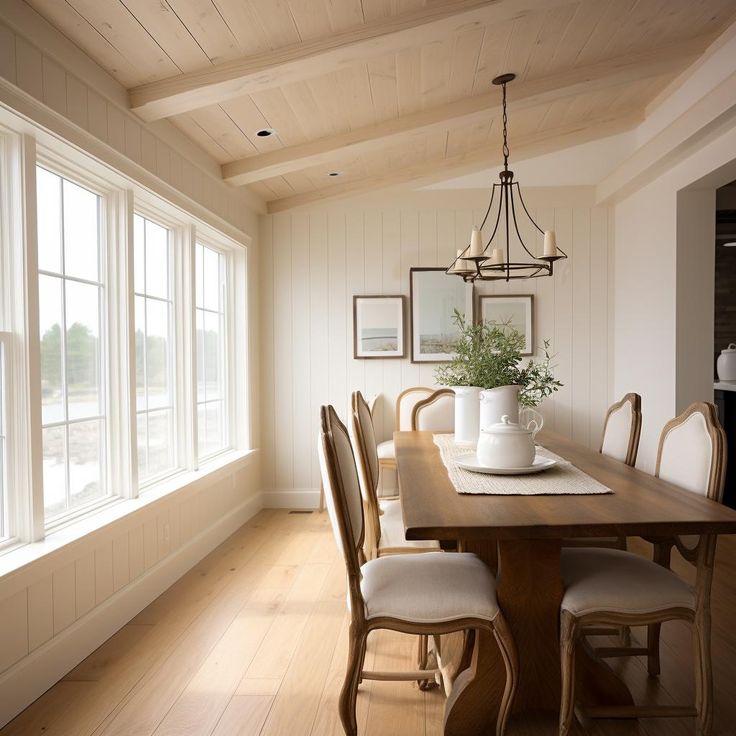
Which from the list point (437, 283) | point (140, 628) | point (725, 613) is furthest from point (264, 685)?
point (437, 283)

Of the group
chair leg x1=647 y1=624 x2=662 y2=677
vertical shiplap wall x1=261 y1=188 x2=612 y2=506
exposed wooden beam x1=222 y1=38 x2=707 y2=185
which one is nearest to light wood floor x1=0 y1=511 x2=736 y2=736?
chair leg x1=647 y1=624 x2=662 y2=677

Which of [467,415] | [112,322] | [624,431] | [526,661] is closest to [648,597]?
[526,661]

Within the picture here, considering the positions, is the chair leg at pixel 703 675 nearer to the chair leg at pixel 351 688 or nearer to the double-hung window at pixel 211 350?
the chair leg at pixel 351 688

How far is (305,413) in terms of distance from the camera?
5.29 m

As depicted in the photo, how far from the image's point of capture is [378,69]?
3.14 metres

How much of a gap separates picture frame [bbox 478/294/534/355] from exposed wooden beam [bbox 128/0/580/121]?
2.60 metres

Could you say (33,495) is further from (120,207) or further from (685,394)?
(685,394)

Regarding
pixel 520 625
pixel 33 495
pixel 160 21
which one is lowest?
pixel 520 625

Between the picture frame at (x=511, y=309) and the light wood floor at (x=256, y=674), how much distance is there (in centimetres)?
225

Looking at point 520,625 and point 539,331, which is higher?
point 539,331

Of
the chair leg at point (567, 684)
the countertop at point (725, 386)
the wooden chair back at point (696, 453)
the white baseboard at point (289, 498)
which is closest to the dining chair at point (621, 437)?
the wooden chair back at point (696, 453)

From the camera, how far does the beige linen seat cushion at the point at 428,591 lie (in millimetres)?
1874

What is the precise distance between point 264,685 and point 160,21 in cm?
249

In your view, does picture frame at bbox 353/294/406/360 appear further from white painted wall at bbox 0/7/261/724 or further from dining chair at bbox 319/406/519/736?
dining chair at bbox 319/406/519/736
